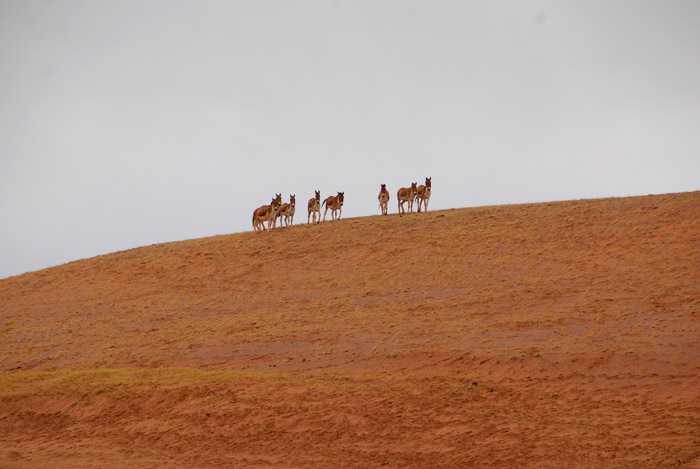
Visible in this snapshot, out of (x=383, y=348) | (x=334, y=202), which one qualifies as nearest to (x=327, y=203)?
(x=334, y=202)

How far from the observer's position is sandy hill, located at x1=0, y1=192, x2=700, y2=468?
14336 millimetres

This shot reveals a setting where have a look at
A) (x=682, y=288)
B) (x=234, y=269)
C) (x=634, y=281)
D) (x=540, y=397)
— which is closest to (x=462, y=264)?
(x=634, y=281)

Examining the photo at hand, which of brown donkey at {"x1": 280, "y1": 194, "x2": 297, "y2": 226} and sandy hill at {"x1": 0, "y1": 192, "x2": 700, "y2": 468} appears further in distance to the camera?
brown donkey at {"x1": 280, "y1": 194, "x2": 297, "y2": 226}

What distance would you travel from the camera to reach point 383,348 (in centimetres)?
2153

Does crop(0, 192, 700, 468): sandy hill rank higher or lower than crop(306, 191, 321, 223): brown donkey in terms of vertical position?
lower

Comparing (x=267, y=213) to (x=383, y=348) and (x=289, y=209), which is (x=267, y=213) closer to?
(x=289, y=209)

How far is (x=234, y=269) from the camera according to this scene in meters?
35.1

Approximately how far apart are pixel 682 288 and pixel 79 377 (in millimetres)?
19574

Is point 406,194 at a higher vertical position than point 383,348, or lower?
higher

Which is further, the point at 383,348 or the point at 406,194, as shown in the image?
the point at 406,194

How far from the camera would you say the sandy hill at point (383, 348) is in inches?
564

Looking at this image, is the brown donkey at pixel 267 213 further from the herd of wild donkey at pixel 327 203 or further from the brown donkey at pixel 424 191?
the brown donkey at pixel 424 191

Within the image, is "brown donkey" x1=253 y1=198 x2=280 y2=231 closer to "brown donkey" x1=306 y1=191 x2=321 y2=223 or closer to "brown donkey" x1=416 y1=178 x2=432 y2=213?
"brown donkey" x1=306 y1=191 x2=321 y2=223

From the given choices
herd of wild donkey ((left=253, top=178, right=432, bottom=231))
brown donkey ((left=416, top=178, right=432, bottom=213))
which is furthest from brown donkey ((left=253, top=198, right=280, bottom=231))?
brown donkey ((left=416, top=178, right=432, bottom=213))
